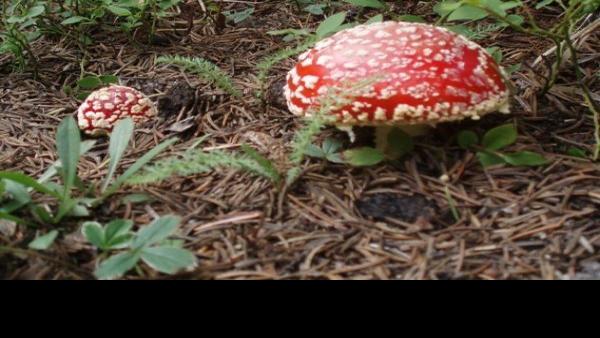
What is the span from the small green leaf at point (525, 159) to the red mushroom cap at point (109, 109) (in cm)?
191

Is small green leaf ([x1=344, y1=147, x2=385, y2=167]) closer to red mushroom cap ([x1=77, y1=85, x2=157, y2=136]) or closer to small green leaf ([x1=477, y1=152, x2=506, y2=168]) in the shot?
small green leaf ([x1=477, y1=152, x2=506, y2=168])

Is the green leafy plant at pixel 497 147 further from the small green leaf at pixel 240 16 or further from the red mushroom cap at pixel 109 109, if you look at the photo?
the small green leaf at pixel 240 16

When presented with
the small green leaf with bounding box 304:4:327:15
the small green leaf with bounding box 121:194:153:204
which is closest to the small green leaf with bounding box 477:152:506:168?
the small green leaf with bounding box 121:194:153:204

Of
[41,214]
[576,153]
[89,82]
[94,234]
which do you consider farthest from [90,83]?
[576,153]

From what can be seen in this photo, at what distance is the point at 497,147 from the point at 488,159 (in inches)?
2.8

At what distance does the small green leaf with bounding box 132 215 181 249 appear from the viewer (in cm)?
205

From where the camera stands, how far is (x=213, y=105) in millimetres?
3451

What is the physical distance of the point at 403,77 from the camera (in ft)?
8.14

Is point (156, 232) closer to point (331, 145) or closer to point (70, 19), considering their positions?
point (331, 145)
